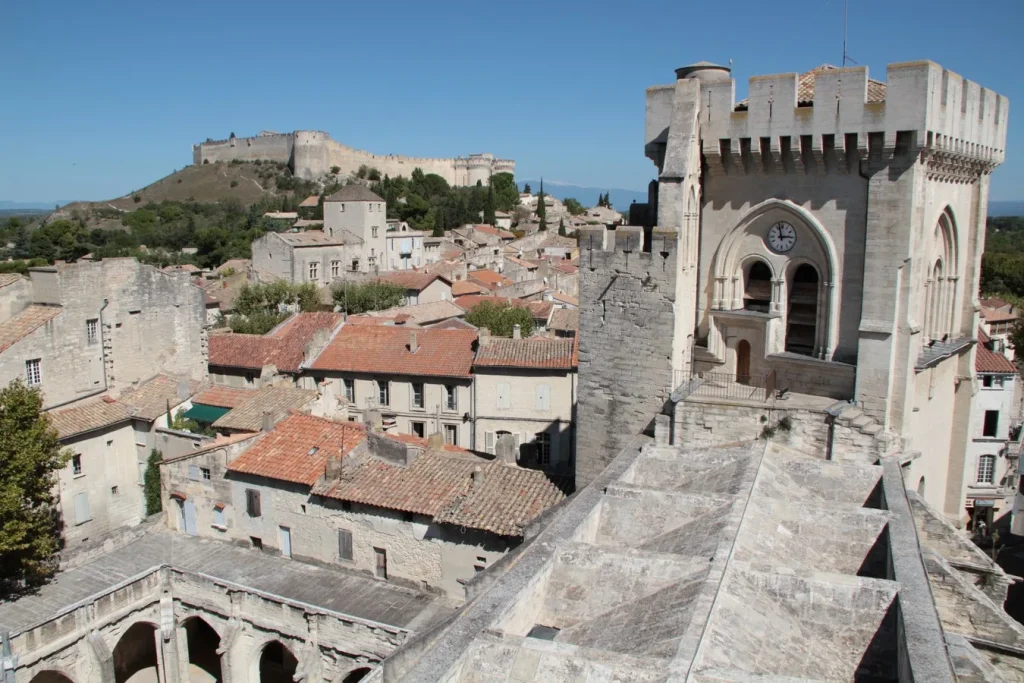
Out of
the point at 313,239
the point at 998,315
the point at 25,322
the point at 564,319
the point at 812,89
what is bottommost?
the point at 998,315

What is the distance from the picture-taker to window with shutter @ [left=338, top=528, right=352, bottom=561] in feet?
71.6

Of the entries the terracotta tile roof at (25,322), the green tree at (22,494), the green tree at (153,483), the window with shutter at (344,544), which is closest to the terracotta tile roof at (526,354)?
the green tree at (153,483)

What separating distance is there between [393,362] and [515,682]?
31.3m

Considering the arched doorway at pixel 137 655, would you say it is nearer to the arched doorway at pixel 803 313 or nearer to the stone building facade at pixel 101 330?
the stone building facade at pixel 101 330

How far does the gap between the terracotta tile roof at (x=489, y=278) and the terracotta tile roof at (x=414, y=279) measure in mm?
3608

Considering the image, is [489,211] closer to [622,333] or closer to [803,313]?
[622,333]

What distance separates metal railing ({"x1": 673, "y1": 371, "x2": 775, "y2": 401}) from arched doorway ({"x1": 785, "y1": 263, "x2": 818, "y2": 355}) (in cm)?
73

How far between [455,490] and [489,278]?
2184 inches

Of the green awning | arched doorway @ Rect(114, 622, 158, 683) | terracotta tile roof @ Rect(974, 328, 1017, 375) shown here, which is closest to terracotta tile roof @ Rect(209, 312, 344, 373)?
the green awning

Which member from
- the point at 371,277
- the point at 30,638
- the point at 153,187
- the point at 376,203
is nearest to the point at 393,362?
the point at 30,638

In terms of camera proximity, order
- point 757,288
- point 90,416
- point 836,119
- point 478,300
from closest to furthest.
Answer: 1. point 836,119
2. point 757,288
3. point 90,416
4. point 478,300

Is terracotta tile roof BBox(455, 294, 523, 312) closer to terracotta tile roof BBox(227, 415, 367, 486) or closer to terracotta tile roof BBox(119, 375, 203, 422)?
terracotta tile roof BBox(119, 375, 203, 422)

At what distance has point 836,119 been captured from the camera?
1386 cm

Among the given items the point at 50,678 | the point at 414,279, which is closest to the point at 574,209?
the point at 414,279
